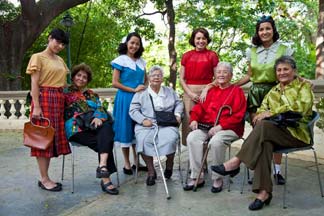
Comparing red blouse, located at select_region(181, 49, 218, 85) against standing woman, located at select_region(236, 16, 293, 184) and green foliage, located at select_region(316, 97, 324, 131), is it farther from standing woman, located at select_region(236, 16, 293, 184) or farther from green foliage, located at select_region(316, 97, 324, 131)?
green foliage, located at select_region(316, 97, 324, 131)

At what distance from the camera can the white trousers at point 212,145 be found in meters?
3.78

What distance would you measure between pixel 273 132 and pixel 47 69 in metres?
2.07

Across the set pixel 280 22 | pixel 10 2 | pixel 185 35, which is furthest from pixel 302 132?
pixel 185 35

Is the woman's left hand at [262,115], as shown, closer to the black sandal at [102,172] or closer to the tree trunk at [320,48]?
the black sandal at [102,172]

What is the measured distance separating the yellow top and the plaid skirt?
65mm

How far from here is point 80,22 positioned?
14.6 m

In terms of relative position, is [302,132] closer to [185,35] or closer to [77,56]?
[77,56]

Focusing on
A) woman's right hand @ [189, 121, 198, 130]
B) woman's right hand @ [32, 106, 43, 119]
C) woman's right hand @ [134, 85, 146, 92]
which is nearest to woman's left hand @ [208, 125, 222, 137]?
woman's right hand @ [189, 121, 198, 130]

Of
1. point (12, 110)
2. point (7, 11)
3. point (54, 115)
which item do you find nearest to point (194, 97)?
point (54, 115)

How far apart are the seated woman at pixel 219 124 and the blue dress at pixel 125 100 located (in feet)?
2.40

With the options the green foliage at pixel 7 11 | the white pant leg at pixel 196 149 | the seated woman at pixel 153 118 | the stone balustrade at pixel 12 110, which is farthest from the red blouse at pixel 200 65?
the green foliage at pixel 7 11

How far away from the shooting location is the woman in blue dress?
14.3ft

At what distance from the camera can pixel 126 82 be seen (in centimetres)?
441

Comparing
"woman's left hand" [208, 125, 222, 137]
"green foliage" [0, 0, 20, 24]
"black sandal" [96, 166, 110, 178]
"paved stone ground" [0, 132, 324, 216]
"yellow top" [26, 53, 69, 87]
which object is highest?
"green foliage" [0, 0, 20, 24]
